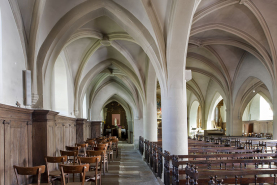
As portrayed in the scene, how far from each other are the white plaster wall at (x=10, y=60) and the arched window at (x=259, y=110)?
22255mm

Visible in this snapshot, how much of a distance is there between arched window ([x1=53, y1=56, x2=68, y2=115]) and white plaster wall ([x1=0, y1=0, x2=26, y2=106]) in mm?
4753

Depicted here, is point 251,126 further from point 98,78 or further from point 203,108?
point 98,78

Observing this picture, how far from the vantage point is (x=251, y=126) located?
80.9 ft

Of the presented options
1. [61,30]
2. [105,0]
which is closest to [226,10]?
[105,0]

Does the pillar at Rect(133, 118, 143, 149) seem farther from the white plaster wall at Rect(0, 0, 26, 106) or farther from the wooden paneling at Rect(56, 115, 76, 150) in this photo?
the white plaster wall at Rect(0, 0, 26, 106)

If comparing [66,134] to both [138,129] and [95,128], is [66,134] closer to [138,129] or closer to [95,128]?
[95,128]

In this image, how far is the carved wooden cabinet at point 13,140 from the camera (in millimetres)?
4934

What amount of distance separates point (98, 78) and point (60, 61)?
8.06 metres

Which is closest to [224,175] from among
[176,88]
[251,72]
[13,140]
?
[176,88]

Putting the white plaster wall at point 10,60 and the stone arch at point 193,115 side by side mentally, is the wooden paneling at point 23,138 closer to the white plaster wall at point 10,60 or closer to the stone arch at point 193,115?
the white plaster wall at point 10,60

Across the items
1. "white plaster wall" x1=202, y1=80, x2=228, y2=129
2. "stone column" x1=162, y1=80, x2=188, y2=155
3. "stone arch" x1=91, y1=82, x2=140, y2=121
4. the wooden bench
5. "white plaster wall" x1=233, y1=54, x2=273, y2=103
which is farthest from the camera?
"white plaster wall" x1=202, y1=80, x2=228, y2=129

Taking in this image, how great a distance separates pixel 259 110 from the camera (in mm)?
24078

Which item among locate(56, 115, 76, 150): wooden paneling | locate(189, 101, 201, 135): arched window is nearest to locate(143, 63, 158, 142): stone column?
locate(56, 115, 76, 150): wooden paneling

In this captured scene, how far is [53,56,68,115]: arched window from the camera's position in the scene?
36.1ft
